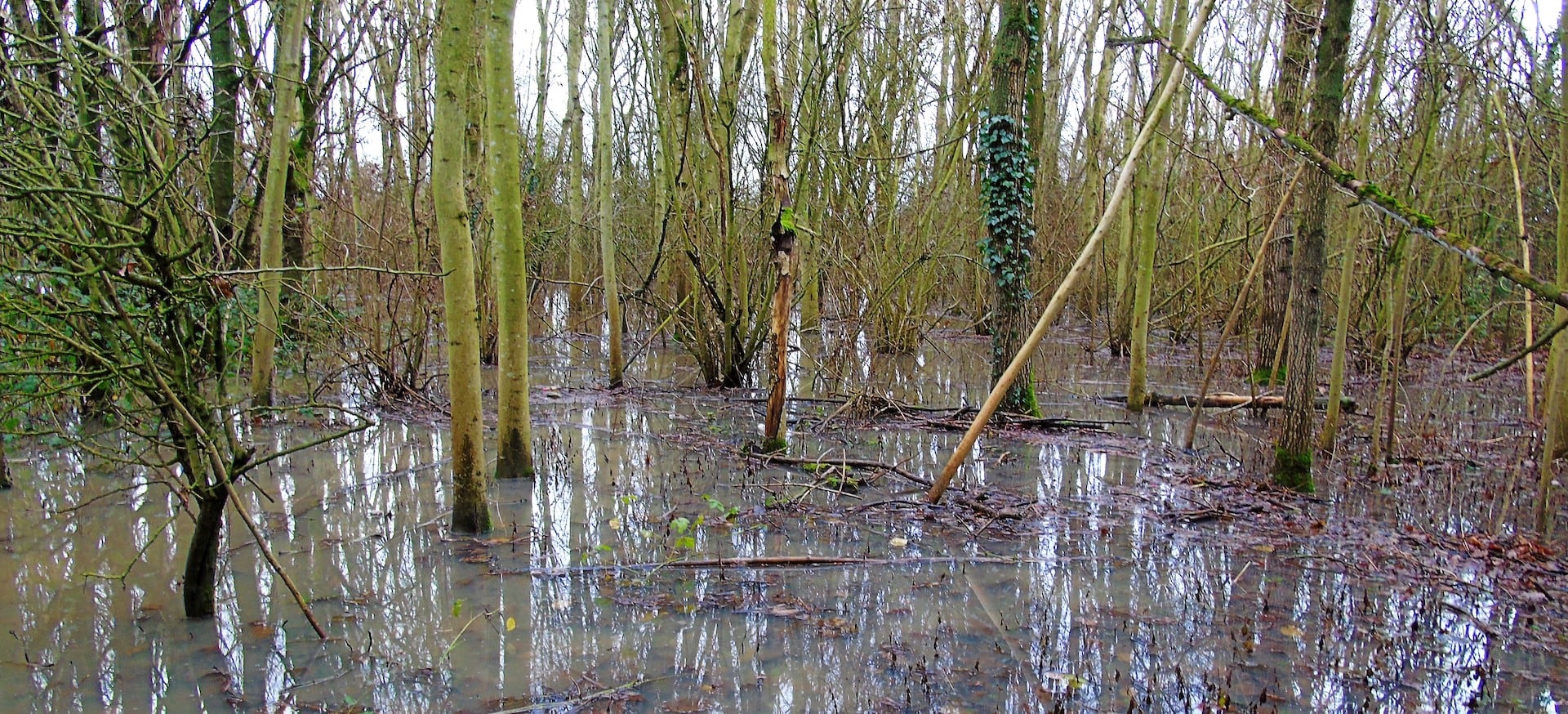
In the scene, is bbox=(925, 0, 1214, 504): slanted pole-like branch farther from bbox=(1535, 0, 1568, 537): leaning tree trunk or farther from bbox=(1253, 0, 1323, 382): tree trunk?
bbox=(1535, 0, 1568, 537): leaning tree trunk

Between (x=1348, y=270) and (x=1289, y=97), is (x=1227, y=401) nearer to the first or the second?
(x=1348, y=270)

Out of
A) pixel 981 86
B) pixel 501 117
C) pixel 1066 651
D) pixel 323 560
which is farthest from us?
pixel 981 86

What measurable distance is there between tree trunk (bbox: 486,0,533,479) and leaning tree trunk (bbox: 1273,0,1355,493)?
4765mm

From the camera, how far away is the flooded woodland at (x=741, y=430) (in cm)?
341

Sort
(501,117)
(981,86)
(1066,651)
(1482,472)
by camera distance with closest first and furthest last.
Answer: (1066,651) < (501,117) < (1482,472) < (981,86)

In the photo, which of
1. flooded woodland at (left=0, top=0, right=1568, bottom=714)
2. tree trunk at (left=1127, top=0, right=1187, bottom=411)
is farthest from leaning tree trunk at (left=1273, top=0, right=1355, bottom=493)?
tree trunk at (left=1127, top=0, right=1187, bottom=411)

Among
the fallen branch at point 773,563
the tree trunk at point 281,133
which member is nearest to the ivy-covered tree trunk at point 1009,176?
the fallen branch at point 773,563

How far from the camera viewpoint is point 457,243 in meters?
4.55

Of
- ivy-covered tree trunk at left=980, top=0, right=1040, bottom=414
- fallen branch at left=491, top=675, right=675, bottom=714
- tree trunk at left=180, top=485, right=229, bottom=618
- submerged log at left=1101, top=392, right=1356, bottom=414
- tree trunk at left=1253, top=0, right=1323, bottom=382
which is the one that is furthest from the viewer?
submerged log at left=1101, top=392, right=1356, bottom=414

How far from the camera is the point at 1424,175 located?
9.56m

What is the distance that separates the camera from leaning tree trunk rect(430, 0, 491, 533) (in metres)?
4.41

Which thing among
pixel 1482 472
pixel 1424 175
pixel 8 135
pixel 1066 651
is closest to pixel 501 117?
pixel 8 135

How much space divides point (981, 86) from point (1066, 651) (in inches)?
336

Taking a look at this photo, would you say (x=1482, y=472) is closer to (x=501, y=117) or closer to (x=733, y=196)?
(x=733, y=196)
